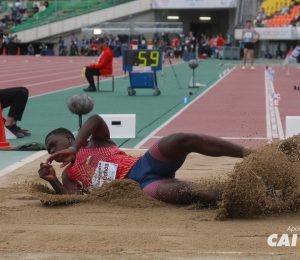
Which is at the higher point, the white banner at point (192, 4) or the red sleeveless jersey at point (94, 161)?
the red sleeveless jersey at point (94, 161)

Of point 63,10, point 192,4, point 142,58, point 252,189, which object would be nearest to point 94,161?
point 252,189

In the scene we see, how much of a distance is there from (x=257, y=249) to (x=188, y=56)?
143ft

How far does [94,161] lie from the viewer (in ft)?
22.5

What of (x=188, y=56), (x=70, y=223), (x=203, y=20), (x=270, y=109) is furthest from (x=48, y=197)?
(x=203, y=20)

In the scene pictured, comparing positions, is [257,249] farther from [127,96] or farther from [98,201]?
[127,96]

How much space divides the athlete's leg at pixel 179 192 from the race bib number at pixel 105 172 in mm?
377

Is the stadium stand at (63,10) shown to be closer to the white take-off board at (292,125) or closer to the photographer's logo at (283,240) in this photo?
the white take-off board at (292,125)

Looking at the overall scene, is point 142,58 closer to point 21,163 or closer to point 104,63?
point 104,63

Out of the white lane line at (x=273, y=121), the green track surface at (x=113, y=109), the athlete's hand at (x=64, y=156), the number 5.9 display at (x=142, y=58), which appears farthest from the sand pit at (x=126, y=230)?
the number 5.9 display at (x=142, y=58)

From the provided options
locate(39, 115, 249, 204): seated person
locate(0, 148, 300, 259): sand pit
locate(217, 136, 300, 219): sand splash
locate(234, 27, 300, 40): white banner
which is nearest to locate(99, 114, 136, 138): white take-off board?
locate(0, 148, 300, 259): sand pit

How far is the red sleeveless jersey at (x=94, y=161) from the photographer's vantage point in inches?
270

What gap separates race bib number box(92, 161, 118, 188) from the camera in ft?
22.5

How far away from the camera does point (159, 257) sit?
490 centimetres

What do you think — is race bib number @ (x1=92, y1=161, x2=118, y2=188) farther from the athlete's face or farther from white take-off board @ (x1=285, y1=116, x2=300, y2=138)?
white take-off board @ (x1=285, y1=116, x2=300, y2=138)
